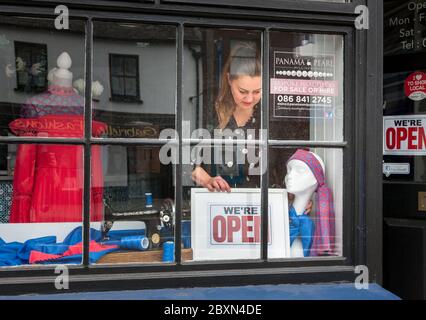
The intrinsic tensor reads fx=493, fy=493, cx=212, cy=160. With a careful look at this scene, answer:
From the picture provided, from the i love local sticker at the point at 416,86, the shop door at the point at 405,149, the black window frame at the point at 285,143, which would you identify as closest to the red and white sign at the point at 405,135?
the shop door at the point at 405,149

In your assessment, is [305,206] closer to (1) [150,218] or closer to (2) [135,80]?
(1) [150,218]

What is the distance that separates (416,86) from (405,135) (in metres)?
0.36

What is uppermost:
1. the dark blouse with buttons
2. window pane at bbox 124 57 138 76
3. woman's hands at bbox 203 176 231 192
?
window pane at bbox 124 57 138 76

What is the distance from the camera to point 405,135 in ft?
11.9

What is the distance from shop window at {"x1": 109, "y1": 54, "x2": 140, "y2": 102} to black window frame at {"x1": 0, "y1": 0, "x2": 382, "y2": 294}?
0.14m

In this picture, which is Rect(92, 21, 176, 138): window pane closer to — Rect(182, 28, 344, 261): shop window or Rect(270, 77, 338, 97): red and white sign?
Rect(182, 28, 344, 261): shop window

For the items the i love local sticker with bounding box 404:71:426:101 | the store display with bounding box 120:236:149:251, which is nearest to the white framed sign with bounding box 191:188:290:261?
the store display with bounding box 120:236:149:251

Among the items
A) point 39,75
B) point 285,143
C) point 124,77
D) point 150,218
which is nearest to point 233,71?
point 285,143

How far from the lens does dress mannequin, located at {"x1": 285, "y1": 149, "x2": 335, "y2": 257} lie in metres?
2.95

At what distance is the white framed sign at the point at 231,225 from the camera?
9.34 ft

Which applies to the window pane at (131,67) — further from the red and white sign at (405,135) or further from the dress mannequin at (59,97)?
the red and white sign at (405,135)

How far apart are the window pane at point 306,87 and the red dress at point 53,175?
1.04 metres

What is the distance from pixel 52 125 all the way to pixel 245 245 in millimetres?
1291

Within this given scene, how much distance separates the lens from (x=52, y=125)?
275 centimetres
